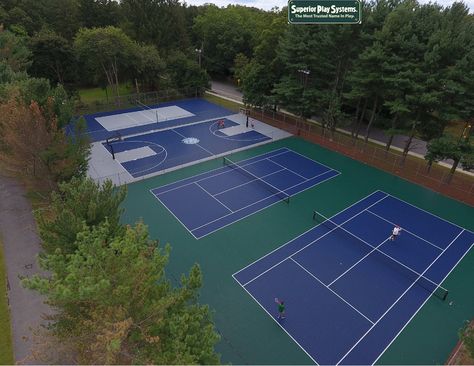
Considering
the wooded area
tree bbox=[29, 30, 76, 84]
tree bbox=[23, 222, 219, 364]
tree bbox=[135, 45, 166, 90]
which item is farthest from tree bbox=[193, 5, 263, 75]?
tree bbox=[23, 222, 219, 364]

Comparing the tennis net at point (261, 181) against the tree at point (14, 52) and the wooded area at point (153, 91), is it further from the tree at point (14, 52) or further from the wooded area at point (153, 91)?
the tree at point (14, 52)

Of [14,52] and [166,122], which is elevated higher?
[14,52]

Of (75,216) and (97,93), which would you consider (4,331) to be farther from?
(97,93)

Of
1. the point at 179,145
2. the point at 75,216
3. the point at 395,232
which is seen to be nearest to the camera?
the point at 75,216

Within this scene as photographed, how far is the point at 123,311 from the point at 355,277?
12944 mm

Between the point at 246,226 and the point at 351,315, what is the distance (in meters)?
8.06

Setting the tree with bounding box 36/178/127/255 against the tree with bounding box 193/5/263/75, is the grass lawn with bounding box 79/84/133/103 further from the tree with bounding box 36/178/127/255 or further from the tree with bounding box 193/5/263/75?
the tree with bounding box 36/178/127/255

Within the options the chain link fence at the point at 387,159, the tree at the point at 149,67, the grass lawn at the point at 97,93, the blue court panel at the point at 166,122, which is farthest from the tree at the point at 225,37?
the chain link fence at the point at 387,159

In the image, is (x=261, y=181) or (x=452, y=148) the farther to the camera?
(x=261, y=181)

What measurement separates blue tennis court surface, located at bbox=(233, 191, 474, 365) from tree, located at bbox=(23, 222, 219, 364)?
714 cm

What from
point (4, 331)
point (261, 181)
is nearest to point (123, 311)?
point (4, 331)

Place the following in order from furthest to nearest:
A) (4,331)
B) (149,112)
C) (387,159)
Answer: (149,112) < (387,159) < (4,331)

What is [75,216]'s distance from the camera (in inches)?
429

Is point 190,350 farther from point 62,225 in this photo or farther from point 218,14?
point 218,14
